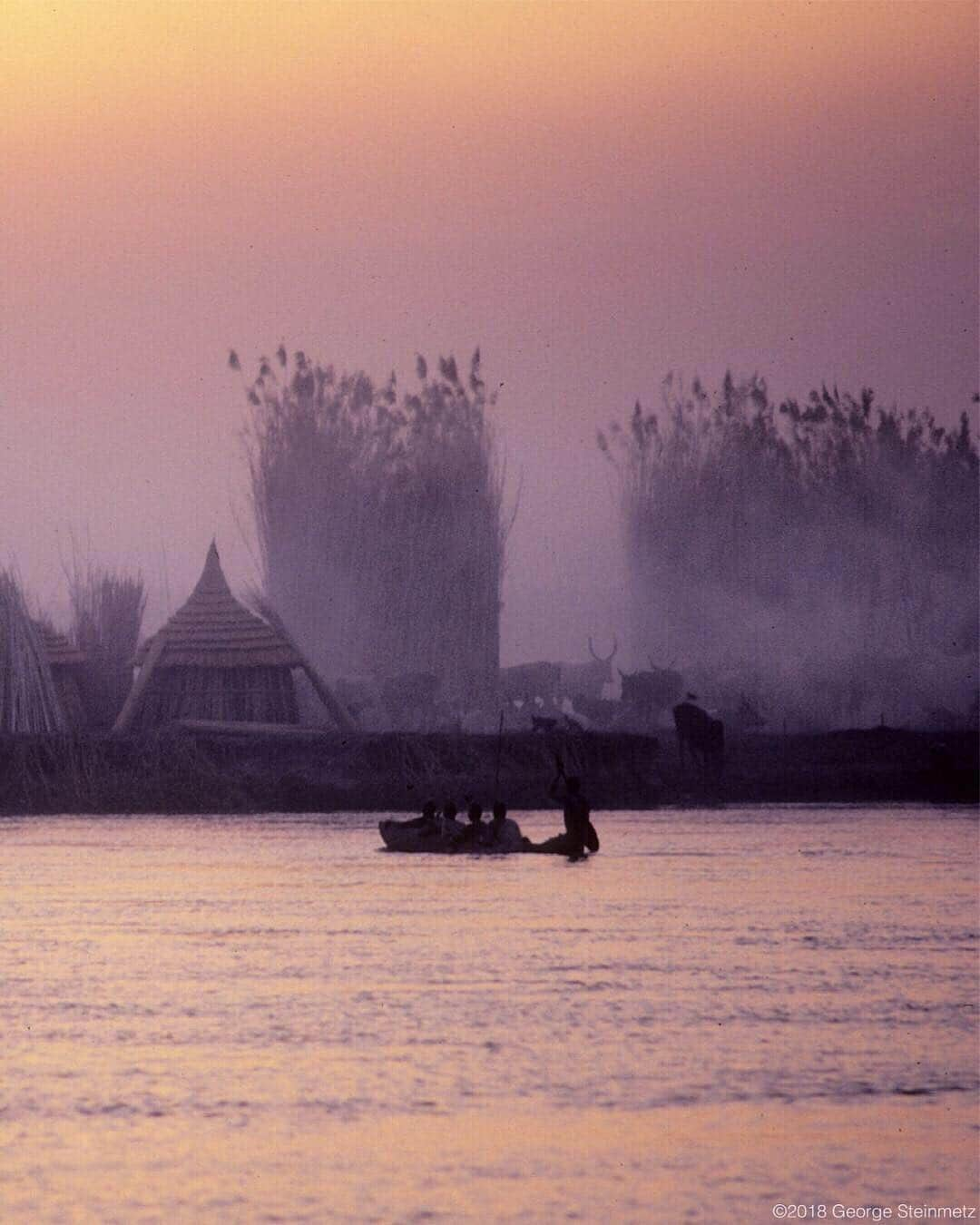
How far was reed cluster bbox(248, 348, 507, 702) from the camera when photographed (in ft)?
187

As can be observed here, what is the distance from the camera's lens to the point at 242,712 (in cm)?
4319

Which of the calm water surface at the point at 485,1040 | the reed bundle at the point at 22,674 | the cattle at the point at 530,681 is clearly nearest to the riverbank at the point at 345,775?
the reed bundle at the point at 22,674

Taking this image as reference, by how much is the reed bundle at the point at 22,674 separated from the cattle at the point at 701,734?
31.8ft

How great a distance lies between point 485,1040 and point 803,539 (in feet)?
152

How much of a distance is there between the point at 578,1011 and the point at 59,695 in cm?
2659

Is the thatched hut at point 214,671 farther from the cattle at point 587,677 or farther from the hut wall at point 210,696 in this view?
the cattle at point 587,677

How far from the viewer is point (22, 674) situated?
4109 centimetres

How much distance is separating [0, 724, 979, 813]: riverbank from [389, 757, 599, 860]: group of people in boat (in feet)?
17.3

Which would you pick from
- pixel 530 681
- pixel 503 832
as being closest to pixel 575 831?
pixel 503 832

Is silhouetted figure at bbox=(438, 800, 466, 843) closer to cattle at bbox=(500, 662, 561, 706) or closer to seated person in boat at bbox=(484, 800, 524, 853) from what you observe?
seated person in boat at bbox=(484, 800, 524, 853)

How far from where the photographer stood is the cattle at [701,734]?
40.2 meters

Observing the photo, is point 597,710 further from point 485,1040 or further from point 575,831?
point 485,1040

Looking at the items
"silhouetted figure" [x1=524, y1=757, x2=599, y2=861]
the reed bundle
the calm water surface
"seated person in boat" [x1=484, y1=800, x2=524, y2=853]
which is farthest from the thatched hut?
"silhouetted figure" [x1=524, y1=757, x2=599, y2=861]

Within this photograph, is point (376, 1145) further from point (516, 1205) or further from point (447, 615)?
point (447, 615)
